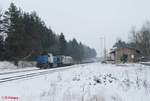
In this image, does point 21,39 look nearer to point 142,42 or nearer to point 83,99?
point 83,99

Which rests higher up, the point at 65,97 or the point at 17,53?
the point at 17,53

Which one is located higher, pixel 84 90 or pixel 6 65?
pixel 6 65

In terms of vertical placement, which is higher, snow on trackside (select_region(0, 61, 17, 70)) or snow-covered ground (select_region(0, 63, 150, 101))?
snow on trackside (select_region(0, 61, 17, 70))

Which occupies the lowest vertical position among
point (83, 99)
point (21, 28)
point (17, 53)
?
point (83, 99)

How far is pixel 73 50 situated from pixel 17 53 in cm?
6819

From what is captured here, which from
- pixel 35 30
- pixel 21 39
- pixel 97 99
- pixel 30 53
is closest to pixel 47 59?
pixel 21 39

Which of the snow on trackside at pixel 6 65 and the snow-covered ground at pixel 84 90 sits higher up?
the snow on trackside at pixel 6 65

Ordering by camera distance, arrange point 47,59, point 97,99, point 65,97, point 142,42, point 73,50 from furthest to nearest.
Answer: point 73,50 < point 142,42 < point 47,59 < point 65,97 < point 97,99

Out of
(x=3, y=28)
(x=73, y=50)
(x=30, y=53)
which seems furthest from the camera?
(x=73, y=50)

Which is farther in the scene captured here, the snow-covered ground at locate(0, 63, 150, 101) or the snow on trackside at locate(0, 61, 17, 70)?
the snow on trackside at locate(0, 61, 17, 70)

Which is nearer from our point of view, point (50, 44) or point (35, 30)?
point (35, 30)

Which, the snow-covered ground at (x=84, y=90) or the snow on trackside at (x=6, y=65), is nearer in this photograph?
the snow-covered ground at (x=84, y=90)

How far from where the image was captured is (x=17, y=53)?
2159 inches

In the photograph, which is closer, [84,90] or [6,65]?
[84,90]
